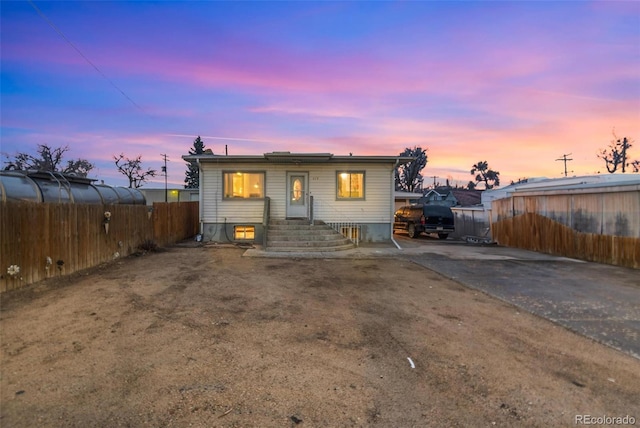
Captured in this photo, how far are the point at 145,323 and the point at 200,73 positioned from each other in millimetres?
12294

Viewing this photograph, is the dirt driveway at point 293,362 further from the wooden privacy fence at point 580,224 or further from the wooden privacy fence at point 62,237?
the wooden privacy fence at point 580,224

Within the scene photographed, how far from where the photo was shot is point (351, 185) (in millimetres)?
14586

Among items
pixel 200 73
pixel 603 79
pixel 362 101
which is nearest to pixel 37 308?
pixel 200 73

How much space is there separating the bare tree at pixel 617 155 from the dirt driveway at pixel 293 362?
46.9m

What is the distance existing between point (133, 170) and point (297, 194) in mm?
37632

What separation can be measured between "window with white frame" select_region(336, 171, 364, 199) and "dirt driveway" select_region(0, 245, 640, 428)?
875 cm

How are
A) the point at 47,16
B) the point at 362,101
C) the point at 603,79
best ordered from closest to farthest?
the point at 47,16
the point at 603,79
the point at 362,101

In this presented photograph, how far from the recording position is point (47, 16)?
8.16m

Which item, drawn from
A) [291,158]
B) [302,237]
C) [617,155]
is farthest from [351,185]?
[617,155]

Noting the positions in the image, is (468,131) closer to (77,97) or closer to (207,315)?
(207,315)

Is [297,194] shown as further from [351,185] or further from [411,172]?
[411,172]

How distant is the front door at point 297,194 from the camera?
14449 millimetres
